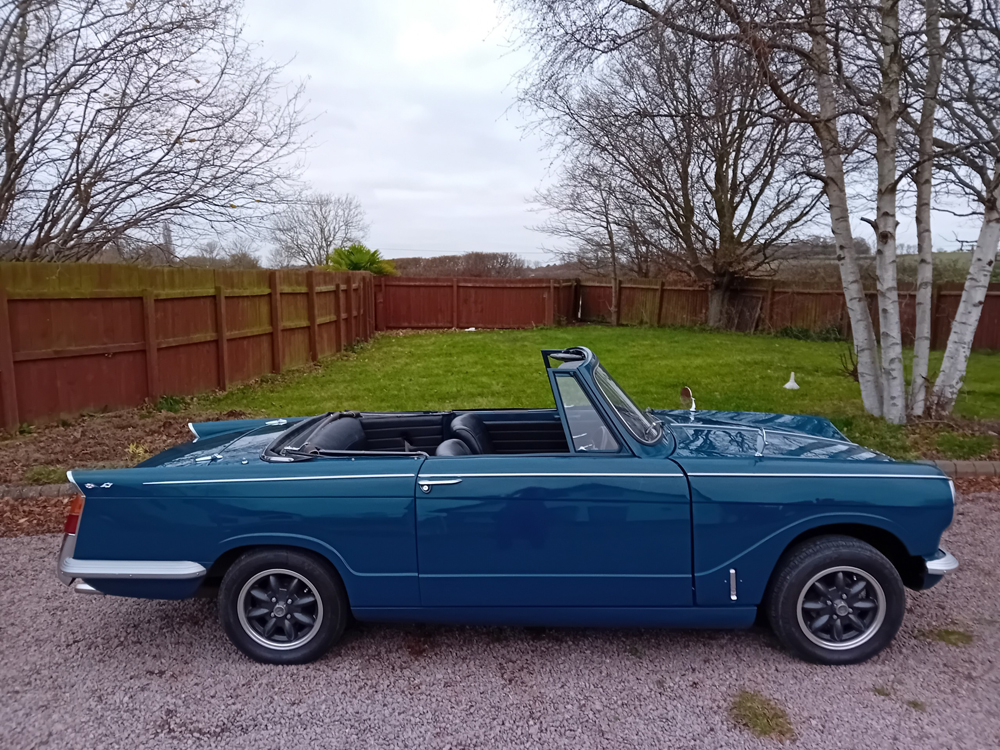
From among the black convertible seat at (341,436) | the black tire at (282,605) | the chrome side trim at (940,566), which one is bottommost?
the black tire at (282,605)

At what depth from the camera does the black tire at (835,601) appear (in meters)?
3.38


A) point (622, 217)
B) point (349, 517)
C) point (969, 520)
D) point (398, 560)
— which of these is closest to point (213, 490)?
point (349, 517)

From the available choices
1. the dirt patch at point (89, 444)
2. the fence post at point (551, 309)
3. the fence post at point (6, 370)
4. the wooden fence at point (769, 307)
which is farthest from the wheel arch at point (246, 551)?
the fence post at point (551, 309)

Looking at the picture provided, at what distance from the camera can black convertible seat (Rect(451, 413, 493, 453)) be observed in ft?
13.5

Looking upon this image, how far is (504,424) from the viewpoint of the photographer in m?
4.54

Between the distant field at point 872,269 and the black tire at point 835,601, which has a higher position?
the distant field at point 872,269

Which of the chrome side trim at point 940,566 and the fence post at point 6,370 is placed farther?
Answer: the fence post at point 6,370

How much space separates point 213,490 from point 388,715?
1.33 metres

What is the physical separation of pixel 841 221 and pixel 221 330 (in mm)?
8664

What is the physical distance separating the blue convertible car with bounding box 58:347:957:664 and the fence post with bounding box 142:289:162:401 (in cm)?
658

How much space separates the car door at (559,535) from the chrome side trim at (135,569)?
1.12m

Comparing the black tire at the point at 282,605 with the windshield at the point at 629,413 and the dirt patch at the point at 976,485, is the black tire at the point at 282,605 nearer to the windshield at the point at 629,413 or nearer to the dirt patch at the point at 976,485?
the windshield at the point at 629,413

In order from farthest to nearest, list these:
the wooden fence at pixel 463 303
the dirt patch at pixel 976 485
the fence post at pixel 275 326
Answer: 1. the wooden fence at pixel 463 303
2. the fence post at pixel 275 326
3. the dirt patch at pixel 976 485

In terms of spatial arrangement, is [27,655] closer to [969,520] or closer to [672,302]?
[969,520]
